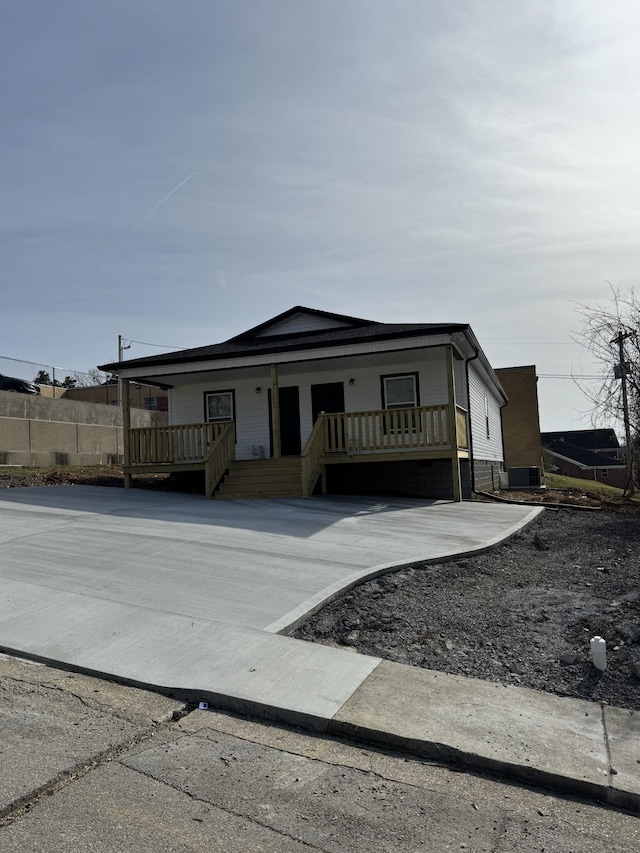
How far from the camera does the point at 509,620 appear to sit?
5719 millimetres

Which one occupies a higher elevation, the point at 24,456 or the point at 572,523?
the point at 24,456

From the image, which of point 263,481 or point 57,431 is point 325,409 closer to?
point 263,481

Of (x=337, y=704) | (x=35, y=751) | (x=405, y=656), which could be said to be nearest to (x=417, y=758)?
(x=337, y=704)

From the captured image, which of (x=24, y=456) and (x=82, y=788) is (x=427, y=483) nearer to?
(x=24, y=456)

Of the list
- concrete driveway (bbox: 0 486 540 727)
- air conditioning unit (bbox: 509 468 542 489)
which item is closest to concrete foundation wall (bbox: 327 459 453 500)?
concrete driveway (bbox: 0 486 540 727)

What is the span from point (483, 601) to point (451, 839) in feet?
12.1

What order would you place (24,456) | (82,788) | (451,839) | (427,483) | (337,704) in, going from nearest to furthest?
(451,839) < (82,788) < (337,704) < (427,483) < (24,456)

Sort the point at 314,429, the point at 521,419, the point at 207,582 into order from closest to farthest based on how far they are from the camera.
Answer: the point at 207,582 → the point at 314,429 → the point at 521,419

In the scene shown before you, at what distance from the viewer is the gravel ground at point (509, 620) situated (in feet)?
15.3

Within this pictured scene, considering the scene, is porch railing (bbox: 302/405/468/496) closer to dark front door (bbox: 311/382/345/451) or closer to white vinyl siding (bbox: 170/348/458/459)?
white vinyl siding (bbox: 170/348/458/459)

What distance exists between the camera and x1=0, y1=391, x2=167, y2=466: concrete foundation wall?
773 inches

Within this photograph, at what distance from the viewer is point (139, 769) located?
10.7 ft

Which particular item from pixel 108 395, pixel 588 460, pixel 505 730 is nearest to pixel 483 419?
pixel 505 730

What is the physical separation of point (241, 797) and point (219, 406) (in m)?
16.3
